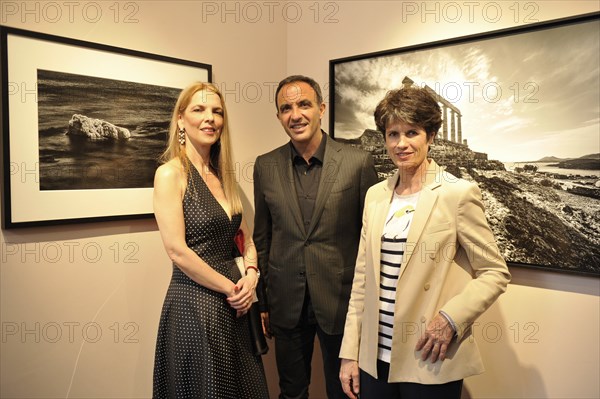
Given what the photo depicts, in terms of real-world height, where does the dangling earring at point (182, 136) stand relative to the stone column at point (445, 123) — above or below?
below

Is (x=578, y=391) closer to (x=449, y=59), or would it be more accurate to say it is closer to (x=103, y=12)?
(x=449, y=59)

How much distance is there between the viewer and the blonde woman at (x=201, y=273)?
5.26 ft

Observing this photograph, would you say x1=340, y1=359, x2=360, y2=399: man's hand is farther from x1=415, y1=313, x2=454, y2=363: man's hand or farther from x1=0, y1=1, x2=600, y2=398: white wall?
x1=0, y1=1, x2=600, y2=398: white wall

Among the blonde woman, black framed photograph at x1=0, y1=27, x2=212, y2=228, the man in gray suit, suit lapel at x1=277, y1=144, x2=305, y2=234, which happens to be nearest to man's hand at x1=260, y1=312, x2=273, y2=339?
the man in gray suit

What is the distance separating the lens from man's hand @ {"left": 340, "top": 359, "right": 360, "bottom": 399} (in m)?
1.53

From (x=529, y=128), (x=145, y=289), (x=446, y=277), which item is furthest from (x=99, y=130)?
(x=529, y=128)

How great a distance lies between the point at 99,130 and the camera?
1.83m

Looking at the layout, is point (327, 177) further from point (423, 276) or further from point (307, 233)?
point (423, 276)

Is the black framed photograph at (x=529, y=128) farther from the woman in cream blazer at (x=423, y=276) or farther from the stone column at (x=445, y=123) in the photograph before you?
the woman in cream blazer at (x=423, y=276)

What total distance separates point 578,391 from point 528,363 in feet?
0.62

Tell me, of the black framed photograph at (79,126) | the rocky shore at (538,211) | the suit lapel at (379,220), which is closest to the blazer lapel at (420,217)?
the suit lapel at (379,220)

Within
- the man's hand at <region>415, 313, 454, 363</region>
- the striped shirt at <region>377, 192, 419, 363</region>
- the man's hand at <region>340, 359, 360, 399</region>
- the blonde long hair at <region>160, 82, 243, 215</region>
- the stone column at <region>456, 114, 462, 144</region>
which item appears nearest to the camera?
the man's hand at <region>415, 313, 454, 363</region>

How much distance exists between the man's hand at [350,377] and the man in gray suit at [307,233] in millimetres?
237

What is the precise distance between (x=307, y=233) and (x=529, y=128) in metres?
0.98
